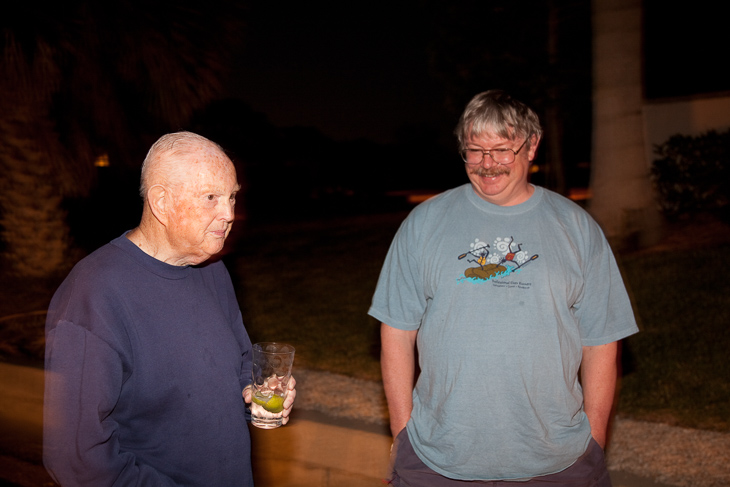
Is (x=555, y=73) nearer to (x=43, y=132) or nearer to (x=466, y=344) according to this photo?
(x=43, y=132)

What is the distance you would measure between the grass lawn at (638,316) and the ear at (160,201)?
4.46 m

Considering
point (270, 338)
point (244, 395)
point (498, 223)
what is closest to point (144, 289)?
point (244, 395)

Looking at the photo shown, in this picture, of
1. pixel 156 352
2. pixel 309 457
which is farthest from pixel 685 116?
pixel 156 352

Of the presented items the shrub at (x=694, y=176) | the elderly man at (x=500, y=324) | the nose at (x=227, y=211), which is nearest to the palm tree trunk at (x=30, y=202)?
the elderly man at (x=500, y=324)

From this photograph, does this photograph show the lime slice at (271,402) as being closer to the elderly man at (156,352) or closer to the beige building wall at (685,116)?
the elderly man at (156,352)

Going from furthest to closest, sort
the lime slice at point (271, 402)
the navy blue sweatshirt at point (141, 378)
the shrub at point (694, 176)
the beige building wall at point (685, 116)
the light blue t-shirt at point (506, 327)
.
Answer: the beige building wall at point (685, 116)
the shrub at point (694, 176)
the light blue t-shirt at point (506, 327)
the lime slice at point (271, 402)
the navy blue sweatshirt at point (141, 378)

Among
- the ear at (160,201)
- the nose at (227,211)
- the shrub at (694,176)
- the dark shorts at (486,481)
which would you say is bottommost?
the shrub at (694,176)

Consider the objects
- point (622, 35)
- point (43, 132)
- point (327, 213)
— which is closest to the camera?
point (43, 132)

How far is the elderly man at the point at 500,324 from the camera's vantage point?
2.55m

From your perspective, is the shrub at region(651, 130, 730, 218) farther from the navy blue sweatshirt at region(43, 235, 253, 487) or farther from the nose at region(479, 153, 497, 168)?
the navy blue sweatshirt at region(43, 235, 253, 487)

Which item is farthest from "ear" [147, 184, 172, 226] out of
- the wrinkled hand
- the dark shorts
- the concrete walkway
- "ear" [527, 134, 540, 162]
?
the concrete walkway

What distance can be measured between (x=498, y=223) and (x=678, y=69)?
16055mm

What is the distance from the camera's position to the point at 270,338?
8.06 m

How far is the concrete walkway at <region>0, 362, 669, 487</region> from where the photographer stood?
4508mm
